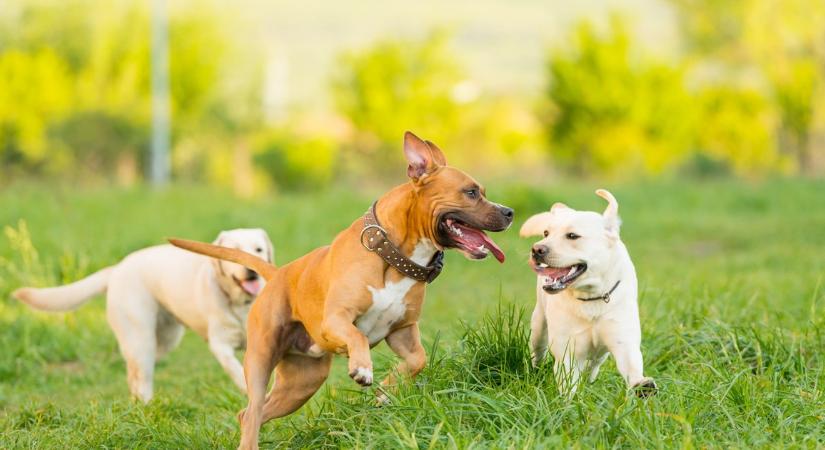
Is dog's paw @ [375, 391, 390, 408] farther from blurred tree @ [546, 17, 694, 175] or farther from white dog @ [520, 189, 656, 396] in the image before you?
blurred tree @ [546, 17, 694, 175]

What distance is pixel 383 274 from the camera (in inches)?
202

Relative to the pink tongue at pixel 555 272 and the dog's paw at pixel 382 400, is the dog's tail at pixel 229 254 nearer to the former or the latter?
the dog's paw at pixel 382 400

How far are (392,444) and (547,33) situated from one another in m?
32.0

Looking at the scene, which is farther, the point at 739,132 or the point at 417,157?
the point at 739,132

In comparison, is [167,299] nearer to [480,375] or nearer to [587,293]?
[480,375]

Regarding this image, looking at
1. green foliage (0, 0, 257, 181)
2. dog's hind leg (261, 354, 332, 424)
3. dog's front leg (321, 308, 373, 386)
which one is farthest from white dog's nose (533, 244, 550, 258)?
green foliage (0, 0, 257, 181)

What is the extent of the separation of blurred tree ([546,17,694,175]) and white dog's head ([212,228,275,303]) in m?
26.4

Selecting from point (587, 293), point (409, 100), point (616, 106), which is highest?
point (587, 293)

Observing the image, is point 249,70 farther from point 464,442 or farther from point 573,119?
point 464,442

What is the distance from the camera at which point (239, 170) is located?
41.4m

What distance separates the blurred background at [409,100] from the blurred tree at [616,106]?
0.19 feet

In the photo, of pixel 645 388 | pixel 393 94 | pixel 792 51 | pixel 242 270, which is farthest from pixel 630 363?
pixel 393 94

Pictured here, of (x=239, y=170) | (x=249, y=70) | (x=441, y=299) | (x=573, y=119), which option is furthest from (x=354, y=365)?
(x=249, y=70)

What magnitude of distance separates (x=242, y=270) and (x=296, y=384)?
179 centimetres
